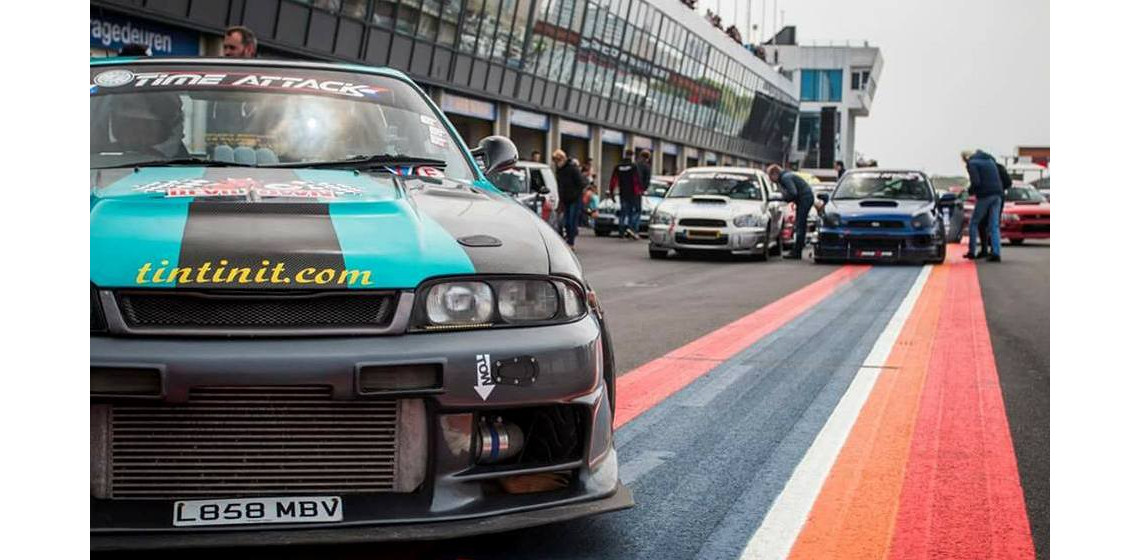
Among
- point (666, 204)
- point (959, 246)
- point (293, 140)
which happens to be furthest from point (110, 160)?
point (959, 246)

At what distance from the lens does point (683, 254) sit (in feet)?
70.0

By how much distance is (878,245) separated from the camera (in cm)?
1900

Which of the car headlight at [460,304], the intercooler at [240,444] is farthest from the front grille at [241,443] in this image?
the car headlight at [460,304]

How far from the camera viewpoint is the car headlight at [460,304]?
3.12 m

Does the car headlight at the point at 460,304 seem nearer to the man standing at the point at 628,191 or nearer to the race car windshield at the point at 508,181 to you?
the race car windshield at the point at 508,181

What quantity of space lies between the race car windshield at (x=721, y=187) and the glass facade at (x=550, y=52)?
8.40m

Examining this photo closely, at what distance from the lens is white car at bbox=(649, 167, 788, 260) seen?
19641 mm

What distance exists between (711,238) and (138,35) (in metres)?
9.43

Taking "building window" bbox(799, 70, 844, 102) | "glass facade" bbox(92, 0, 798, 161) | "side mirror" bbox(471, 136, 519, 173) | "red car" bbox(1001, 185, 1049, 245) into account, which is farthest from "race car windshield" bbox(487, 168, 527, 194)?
"building window" bbox(799, 70, 844, 102)

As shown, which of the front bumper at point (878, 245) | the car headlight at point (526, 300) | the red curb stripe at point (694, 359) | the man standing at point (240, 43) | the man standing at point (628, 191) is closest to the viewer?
the car headlight at point (526, 300)

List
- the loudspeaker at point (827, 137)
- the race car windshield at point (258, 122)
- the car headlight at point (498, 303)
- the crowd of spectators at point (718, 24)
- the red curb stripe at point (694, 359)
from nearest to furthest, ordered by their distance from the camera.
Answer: the car headlight at point (498, 303), the race car windshield at point (258, 122), the red curb stripe at point (694, 359), the crowd of spectators at point (718, 24), the loudspeaker at point (827, 137)

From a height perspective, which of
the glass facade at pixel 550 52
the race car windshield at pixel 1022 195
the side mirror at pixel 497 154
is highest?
the glass facade at pixel 550 52

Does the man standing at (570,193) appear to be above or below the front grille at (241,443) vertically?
above

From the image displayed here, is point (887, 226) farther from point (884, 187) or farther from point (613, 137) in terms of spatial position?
point (613, 137)
